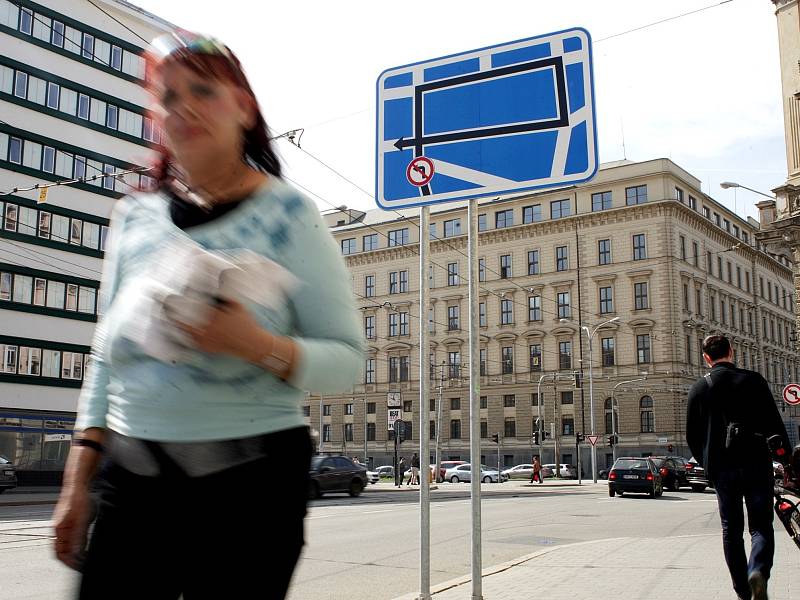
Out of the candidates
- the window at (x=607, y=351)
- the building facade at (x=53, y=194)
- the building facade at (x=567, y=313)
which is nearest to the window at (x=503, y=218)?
the building facade at (x=567, y=313)

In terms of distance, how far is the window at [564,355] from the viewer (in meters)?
69.6

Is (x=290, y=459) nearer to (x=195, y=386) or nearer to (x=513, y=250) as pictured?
(x=195, y=386)

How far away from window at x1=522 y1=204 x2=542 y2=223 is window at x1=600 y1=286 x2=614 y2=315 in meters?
8.38

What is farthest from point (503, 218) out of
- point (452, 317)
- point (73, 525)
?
point (73, 525)

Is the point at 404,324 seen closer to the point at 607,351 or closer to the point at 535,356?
the point at 535,356

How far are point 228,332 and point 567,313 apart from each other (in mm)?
70600

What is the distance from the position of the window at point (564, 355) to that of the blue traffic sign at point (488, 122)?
65409 mm

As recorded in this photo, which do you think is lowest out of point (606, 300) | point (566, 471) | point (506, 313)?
point (566, 471)

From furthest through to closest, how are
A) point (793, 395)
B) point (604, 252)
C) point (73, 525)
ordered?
1. point (604, 252)
2. point (793, 395)
3. point (73, 525)

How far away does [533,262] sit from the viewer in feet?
239

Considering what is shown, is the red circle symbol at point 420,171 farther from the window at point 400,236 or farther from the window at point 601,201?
the window at point 400,236

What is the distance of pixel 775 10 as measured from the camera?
112 feet

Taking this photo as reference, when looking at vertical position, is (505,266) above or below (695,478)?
above

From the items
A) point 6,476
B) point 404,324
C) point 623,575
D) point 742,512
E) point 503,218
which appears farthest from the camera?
point 404,324
